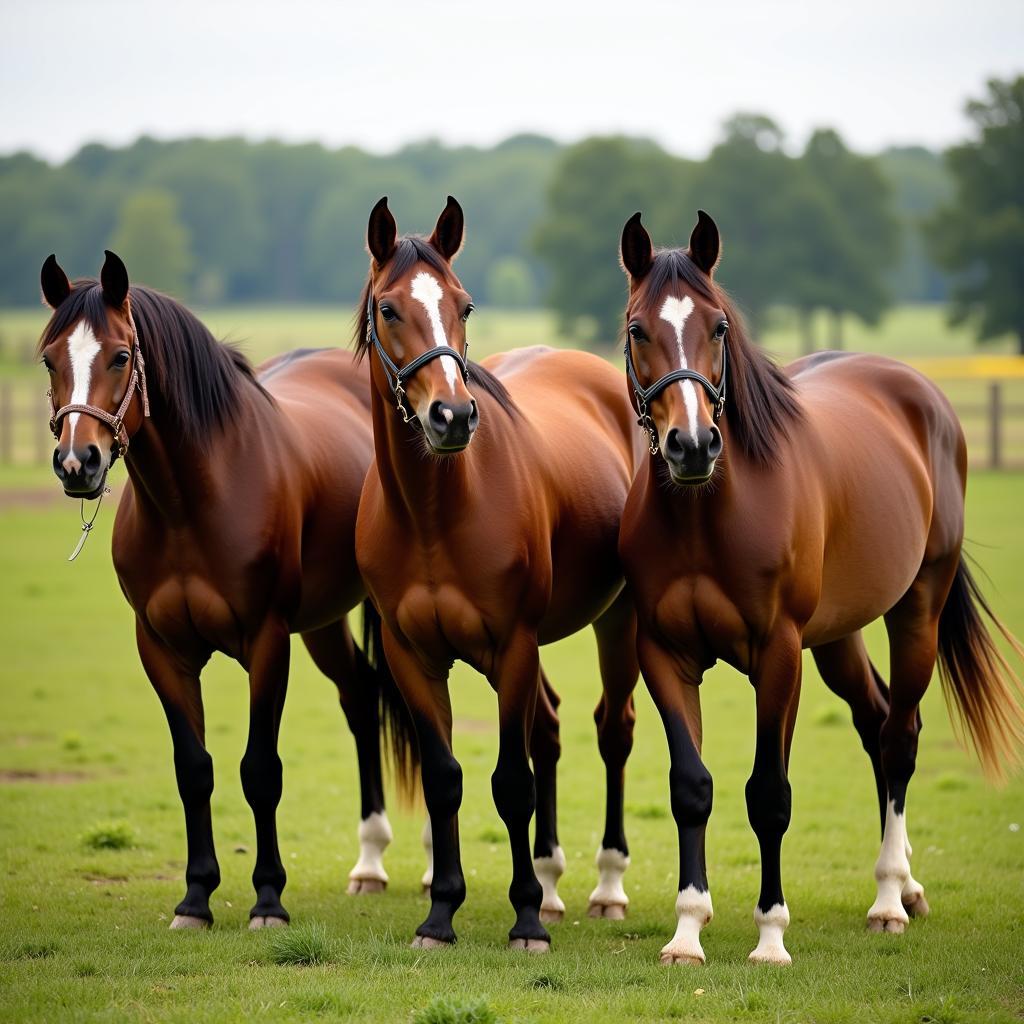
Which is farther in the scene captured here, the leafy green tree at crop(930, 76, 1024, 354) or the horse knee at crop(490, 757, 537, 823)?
the leafy green tree at crop(930, 76, 1024, 354)

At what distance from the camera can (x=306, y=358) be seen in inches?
317

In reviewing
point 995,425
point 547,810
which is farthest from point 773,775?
point 995,425

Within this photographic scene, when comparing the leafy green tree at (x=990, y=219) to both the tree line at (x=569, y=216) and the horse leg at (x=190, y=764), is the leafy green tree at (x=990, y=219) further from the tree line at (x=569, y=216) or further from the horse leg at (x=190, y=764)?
the horse leg at (x=190, y=764)

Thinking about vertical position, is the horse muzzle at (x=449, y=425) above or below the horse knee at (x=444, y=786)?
above

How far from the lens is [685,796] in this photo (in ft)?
17.6

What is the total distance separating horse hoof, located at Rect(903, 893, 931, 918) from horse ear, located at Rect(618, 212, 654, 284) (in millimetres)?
3265

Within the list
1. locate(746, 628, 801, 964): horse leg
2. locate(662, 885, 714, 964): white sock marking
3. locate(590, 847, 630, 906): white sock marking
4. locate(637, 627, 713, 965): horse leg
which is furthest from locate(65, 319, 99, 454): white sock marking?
locate(590, 847, 630, 906): white sock marking

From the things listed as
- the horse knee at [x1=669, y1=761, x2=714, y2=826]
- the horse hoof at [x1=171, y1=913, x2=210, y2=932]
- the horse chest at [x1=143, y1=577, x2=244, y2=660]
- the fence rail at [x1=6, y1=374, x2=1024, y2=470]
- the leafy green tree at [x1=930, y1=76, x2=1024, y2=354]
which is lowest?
the fence rail at [x1=6, y1=374, x2=1024, y2=470]

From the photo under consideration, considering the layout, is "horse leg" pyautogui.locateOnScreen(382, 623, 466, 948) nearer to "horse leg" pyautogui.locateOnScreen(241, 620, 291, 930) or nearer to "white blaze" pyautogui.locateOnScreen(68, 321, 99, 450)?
"horse leg" pyautogui.locateOnScreen(241, 620, 291, 930)

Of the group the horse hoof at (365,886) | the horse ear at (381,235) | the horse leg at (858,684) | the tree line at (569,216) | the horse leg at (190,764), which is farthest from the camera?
the tree line at (569,216)

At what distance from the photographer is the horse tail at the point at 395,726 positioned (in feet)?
24.4

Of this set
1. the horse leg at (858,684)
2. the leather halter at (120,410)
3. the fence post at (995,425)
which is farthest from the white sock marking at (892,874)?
the fence post at (995,425)

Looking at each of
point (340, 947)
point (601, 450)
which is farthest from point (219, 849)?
point (601, 450)

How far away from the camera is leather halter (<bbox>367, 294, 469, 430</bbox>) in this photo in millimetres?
5238
